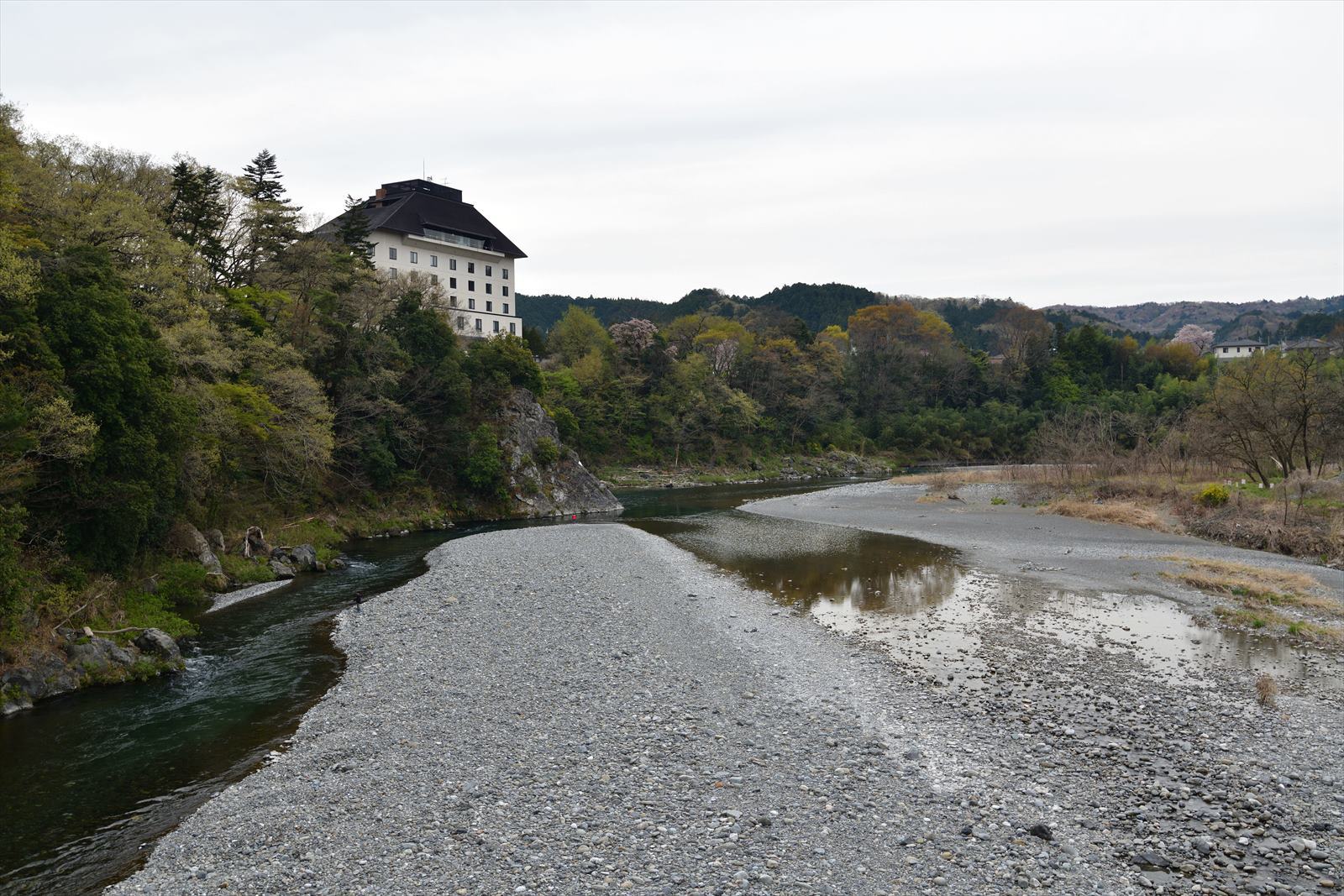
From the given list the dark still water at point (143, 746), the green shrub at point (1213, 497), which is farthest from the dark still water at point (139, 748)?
the green shrub at point (1213, 497)

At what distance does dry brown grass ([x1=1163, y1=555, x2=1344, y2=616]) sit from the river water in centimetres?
269

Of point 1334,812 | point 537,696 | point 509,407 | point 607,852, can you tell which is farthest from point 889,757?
point 509,407

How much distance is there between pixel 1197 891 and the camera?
25.3 feet

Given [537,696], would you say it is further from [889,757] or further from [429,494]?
[429,494]

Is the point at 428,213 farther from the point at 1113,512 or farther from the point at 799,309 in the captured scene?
the point at 799,309

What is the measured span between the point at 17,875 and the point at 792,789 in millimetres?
9406

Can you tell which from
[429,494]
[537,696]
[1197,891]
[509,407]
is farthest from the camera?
[509,407]

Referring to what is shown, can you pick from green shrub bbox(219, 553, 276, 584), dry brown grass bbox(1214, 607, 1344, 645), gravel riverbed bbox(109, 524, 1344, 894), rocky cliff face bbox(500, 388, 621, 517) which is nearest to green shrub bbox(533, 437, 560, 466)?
rocky cliff face bbox(500, 388, 621, 517)

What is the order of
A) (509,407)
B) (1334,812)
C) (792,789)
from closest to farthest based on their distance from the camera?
(1334,812) < (792,789) < (509,407)

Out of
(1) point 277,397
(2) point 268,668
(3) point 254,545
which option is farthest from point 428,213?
(2) point 268,668

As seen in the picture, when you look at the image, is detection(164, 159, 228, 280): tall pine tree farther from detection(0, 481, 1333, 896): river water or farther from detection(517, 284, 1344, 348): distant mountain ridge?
detection(517, 284, 1344, 348): distant mountain ridge

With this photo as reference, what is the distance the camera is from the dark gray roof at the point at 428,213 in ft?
208

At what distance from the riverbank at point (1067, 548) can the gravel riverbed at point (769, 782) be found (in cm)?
770

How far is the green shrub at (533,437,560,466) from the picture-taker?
4922cm
